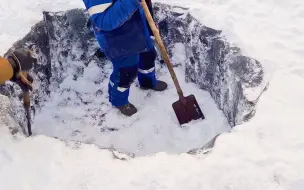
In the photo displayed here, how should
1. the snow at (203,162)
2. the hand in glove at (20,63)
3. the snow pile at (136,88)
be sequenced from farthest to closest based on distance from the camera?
the snow pile at (136,88) < the hand in glove at (20,63) < the snow at (203,162)

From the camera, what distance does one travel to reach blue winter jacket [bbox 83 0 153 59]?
2871 mm

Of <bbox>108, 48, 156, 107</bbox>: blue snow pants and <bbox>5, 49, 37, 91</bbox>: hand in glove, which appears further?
<bbox>108, 48, 156, 107</bbox>: blue snow pants

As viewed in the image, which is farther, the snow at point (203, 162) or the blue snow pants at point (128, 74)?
the blue snow pants at point (128, 74)

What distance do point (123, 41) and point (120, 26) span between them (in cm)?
13

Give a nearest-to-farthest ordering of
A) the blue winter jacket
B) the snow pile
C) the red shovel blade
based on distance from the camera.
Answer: the blue winter jacket, the snow pile, the red shovel blade

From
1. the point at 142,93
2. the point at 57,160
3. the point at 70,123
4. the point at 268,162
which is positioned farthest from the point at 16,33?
the point at 268,162

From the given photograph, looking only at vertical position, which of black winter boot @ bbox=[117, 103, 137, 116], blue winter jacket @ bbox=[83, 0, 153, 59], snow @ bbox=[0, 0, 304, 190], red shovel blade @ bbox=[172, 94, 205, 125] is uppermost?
blue winter jacket @ bbox=[83, 0, 153, 59]

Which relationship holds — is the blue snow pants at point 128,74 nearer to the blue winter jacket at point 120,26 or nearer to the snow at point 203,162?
the blue winter jacket at point 120,26

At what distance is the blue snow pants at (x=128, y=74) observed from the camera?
331 cm

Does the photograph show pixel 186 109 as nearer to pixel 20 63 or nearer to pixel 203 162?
pixel 203 162

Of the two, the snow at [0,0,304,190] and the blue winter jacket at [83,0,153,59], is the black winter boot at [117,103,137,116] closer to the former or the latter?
the blue winter jacket at [83,0,153,59]

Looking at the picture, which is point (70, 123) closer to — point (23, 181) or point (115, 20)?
point (115, 20)

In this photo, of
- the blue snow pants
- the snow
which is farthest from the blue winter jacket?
the snow

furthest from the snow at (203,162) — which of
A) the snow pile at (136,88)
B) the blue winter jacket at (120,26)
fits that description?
the blue winter jacket at (120,26)
